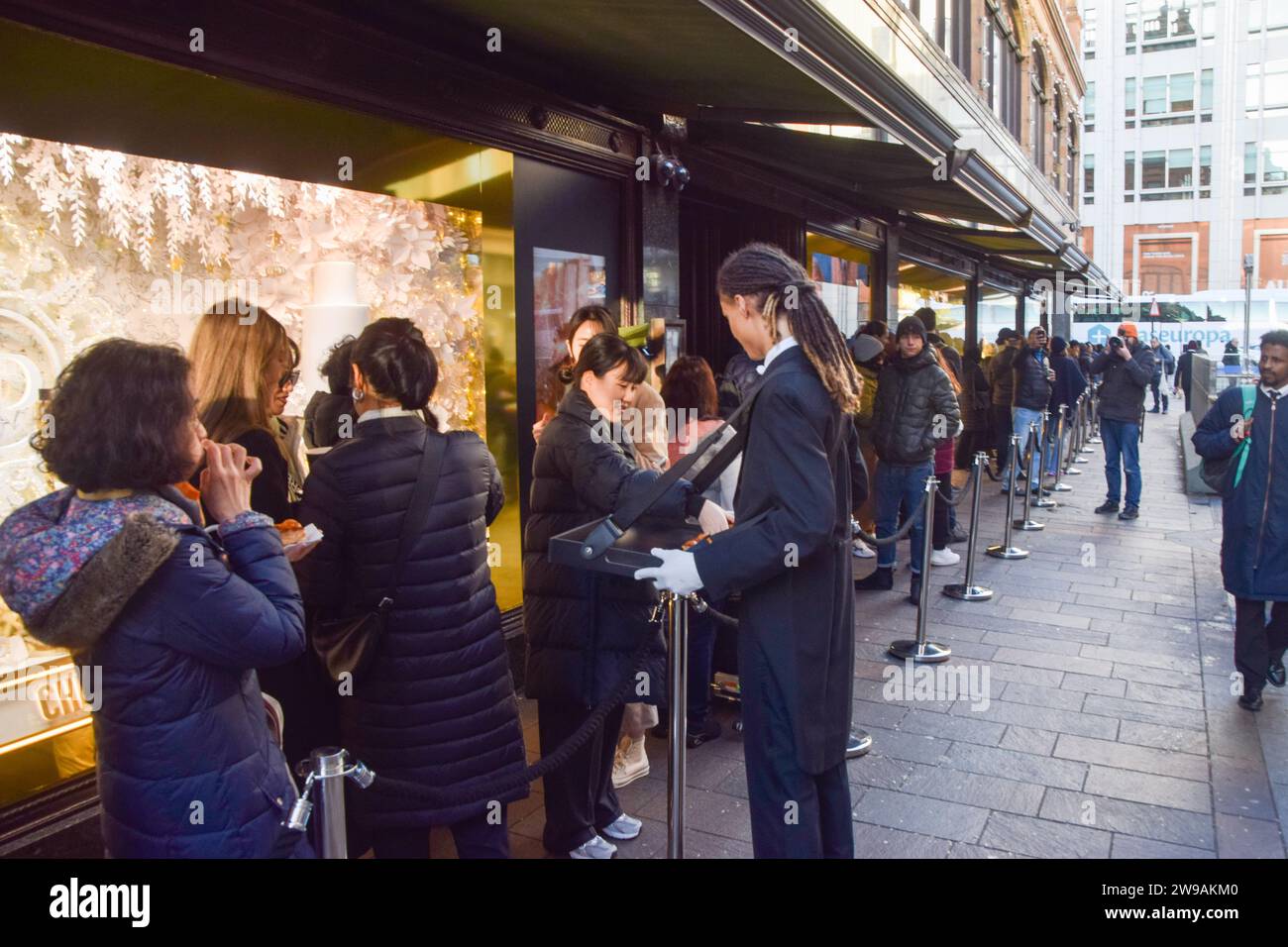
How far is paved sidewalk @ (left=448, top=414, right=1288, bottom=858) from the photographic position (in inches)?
156

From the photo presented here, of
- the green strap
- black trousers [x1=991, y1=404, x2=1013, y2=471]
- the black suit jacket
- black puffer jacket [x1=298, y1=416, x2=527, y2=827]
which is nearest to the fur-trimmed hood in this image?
black puffer jacket [x1=298, y1=416, x2=527, y2=827]

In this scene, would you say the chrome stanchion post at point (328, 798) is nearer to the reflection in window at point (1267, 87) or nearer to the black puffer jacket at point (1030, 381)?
the black puffer jacket at point (1030, 381)

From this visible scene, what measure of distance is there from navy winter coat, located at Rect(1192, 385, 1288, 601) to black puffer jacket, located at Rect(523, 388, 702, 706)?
341 cm

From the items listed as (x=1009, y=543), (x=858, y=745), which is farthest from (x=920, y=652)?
(x=1009, y=543)

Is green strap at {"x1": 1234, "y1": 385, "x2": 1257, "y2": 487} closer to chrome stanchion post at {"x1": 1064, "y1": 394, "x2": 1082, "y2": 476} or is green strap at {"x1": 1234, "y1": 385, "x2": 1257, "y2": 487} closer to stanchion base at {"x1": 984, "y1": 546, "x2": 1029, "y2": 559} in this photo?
stanchion base at {"x1": 984, "y1": 546, "x2": 1029, "y2": 559}

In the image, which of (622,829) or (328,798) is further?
(622,829)

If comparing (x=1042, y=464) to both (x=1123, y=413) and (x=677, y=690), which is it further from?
(x=677, y=690)

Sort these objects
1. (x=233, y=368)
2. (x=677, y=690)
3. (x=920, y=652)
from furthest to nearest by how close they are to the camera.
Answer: (x=920, y=652), (x=233, y=368), (x=677, y=690)

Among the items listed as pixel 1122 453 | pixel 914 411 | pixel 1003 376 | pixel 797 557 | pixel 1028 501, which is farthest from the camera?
pixel 1003 376

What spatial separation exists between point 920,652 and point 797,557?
152 inches

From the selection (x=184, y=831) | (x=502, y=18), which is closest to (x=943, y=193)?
(x=502, y=18)

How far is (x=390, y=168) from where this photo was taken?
5215 millimetres

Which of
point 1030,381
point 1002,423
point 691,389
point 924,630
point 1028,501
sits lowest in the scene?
point 924,630
